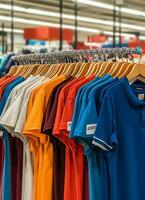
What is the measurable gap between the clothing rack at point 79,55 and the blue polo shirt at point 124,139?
399 millimetres

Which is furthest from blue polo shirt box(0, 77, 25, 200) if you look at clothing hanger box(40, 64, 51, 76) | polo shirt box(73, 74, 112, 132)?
polo shirt box(73, 74, 112, 132)

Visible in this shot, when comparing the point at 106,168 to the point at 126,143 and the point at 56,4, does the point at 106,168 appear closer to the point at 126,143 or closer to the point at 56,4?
the point at 126,143

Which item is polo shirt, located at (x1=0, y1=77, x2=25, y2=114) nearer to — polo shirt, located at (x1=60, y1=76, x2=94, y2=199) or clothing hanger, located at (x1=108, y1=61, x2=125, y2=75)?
polo shirt, located at (x1=60, y1=76, x2=94, y2=199)

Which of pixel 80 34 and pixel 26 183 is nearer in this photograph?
pixel 26 183

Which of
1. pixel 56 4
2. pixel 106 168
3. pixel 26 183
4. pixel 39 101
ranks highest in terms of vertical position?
pixel 56 4

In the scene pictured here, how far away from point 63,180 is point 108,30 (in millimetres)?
19480

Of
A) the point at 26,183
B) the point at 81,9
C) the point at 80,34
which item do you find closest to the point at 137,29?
the point at 80,34

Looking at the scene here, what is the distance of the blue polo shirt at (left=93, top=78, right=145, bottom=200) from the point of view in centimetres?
191

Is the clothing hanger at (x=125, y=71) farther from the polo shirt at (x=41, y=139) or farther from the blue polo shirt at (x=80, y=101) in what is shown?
the polo shirt at (x=41, y=139)

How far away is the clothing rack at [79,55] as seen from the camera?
2.37 meters

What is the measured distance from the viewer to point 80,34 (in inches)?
866

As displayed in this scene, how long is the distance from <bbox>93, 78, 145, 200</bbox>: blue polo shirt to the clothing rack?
40 centimetres

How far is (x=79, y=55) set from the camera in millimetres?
2662

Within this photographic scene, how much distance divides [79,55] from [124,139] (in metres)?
0.91
